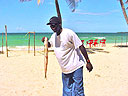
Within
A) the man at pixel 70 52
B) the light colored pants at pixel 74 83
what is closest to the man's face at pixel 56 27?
the man at pixel 70 52

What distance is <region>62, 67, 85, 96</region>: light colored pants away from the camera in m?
2.15

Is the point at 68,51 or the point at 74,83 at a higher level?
the point at 68,51

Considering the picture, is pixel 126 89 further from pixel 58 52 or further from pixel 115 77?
pixel 58 52

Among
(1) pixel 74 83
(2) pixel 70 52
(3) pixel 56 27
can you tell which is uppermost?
(3) pixel 56 27

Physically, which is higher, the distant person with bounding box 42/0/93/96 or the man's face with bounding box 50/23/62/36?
the man's face with bounding box 50/23/62/36

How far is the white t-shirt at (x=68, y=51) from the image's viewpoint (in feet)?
6.77

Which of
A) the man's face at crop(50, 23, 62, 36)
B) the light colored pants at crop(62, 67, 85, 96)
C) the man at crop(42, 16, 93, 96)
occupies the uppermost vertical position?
the man's face at crop(50, 23, 62, 36)

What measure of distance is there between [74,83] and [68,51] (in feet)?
1.50

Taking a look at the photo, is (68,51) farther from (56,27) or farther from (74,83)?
(74,83)

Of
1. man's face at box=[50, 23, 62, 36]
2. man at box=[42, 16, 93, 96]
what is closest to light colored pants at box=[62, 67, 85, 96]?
man at box=[42, 16, 93, 96]

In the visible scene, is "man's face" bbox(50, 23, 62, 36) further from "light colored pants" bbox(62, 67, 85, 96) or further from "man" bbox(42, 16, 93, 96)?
"light colored pants" bbox(62, 67, 85, 96)

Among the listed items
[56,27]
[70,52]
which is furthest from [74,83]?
[56,27]

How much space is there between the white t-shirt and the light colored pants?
76 mm

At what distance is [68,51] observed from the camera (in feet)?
6.98
